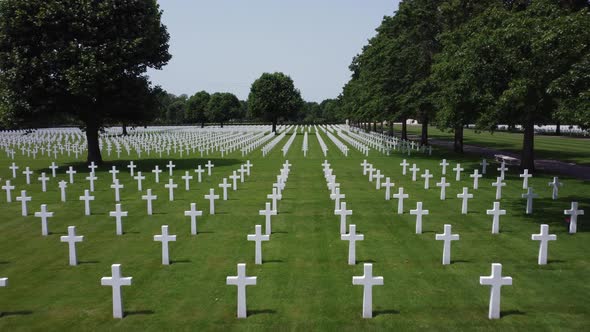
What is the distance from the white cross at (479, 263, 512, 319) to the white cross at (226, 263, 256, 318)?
11.2 feet

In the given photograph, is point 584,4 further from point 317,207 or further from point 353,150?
point 353,150

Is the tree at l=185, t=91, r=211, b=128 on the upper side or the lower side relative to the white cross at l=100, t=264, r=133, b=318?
upper

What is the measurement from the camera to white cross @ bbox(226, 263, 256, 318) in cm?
693

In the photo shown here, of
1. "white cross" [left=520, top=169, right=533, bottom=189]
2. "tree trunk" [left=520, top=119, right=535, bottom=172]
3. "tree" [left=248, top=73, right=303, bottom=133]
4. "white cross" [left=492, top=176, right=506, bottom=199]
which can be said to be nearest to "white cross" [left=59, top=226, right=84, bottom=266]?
"white cross" [left=492, top=176, right=506, bottom=199]

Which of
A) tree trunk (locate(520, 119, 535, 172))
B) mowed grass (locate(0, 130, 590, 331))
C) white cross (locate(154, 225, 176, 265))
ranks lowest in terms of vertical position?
mowed grass (locate(0, 130, 590, 331))

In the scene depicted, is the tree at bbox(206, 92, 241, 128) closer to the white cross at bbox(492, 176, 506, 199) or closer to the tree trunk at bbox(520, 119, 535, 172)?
the tree trunk at bbox(520, 119, 535, 172)

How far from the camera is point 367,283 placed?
23.0 feet

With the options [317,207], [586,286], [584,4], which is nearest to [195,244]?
[317,207]

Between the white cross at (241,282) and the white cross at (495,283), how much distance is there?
3429 millimetres

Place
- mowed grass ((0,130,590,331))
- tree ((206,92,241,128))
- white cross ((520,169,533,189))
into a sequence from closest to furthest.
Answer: mowed grass ((0,130,590,331)), white cross ((520,169,533,189)), tree ((206,92,241,128))

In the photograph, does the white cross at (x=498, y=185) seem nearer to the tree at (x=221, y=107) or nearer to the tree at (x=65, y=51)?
the tree at (x=65, y=51)

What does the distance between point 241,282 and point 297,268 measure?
8.82 feet

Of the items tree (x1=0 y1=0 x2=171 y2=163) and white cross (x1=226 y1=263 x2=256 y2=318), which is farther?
tree (x1=0 y1=0 x2=171 y2=163)

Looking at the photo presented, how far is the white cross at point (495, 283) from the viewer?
22.8 feet
